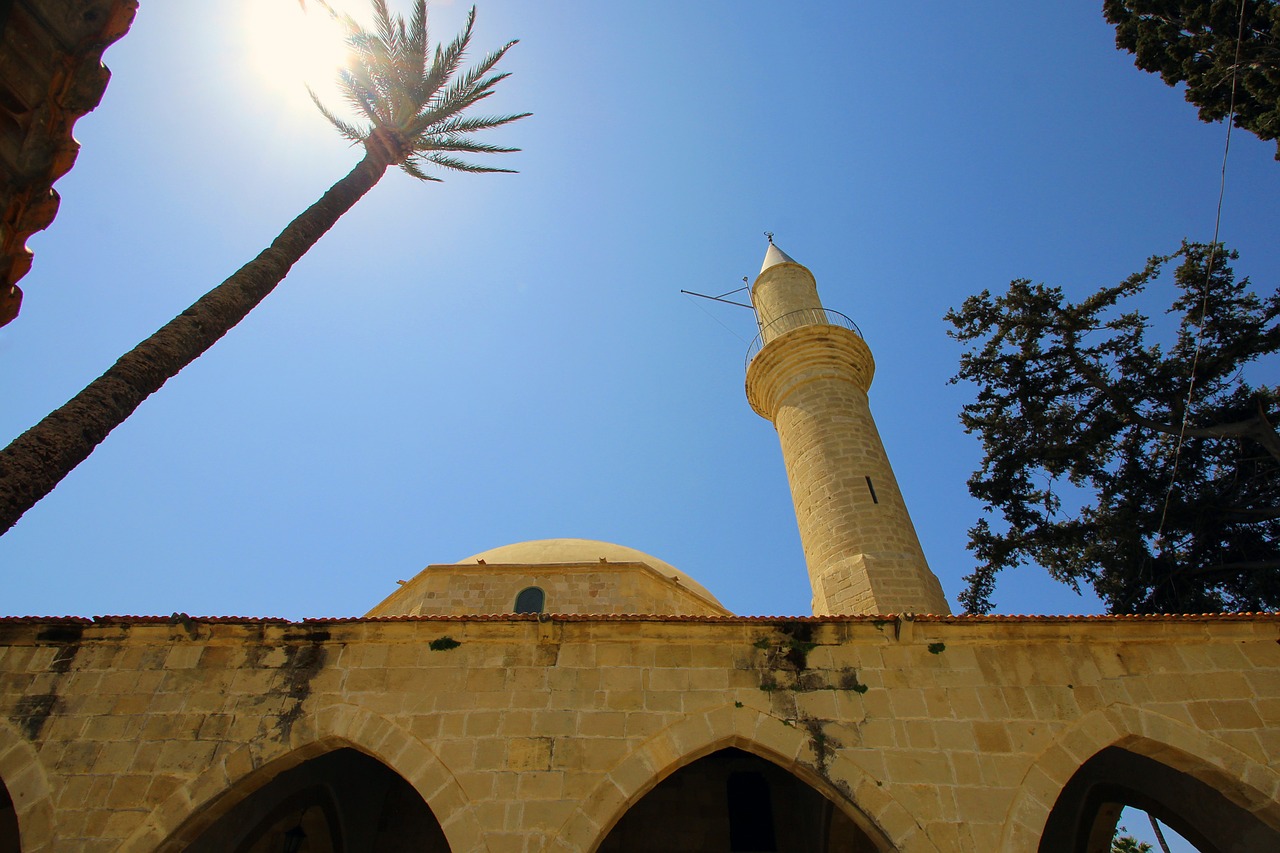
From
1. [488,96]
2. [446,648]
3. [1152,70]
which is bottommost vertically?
[446,648]

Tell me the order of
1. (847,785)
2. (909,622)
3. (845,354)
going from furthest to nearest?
1. (845,354)
2. (909,622)
3. (847,785)

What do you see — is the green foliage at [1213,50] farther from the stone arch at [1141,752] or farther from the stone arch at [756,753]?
the stone arch at [756,753]

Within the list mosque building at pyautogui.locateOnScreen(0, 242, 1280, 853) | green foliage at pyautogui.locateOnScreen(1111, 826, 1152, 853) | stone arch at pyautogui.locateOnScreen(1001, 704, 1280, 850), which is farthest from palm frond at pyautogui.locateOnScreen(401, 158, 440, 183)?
green foliage at pyautogui.locateOnScreen(1111, 826, 1152, 853)

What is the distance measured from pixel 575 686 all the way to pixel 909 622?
3.12m

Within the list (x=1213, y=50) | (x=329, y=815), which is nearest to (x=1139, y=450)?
(x=1213, y=50)

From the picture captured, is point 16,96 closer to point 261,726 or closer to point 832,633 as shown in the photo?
point 261,726

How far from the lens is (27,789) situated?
573cm

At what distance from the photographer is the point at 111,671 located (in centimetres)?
636

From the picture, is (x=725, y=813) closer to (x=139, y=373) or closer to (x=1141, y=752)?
(x=1141, y=752)

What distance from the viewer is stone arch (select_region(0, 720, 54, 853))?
5.56 metres

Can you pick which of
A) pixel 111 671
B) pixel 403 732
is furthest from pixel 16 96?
pixel 111 671

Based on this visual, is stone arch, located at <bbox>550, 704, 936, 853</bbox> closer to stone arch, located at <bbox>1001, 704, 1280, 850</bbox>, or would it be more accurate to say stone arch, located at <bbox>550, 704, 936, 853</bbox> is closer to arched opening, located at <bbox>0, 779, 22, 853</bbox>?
stone arch, located at <bbox>1001, 704, 1280, 850</bbox>

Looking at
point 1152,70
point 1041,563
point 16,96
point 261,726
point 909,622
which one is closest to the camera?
point 16,96

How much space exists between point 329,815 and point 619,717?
175 inches
